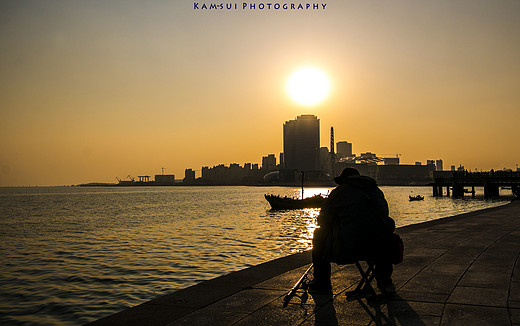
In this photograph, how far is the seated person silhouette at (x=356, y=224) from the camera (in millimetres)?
6520

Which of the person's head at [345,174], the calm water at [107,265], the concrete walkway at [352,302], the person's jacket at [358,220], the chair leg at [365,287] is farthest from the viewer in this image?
the calm water at [107,265]

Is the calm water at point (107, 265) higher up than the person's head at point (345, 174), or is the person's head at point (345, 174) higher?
the person's head at point (345, 174)

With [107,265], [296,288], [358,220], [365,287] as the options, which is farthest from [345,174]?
[107,265]

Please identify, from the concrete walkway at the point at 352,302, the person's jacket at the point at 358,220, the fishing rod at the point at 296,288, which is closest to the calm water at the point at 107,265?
the concrete walkway at the point at 352,302

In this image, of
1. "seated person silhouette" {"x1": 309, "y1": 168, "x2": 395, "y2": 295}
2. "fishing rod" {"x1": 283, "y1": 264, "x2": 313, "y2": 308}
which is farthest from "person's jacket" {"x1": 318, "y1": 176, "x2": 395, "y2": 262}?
"fishing rod" {"x1": 283, "y1": 264, "x2": 313, "y2": 308}

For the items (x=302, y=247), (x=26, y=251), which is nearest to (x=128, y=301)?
(x=302, y=247)

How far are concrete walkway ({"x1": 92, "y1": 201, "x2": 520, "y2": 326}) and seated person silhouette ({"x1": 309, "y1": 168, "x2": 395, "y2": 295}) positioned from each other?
2.29 feet

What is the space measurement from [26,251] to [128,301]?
753 inches

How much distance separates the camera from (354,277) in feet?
27.3

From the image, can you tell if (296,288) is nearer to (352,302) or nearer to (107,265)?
(352,302)

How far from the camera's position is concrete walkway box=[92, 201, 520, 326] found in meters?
5.75

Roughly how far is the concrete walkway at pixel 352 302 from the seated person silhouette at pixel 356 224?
699 mm

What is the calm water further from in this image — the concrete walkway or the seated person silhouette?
the seated person silhouette

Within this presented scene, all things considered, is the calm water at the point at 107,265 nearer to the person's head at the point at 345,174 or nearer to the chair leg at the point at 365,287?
the chair leg at the point at 365,287
